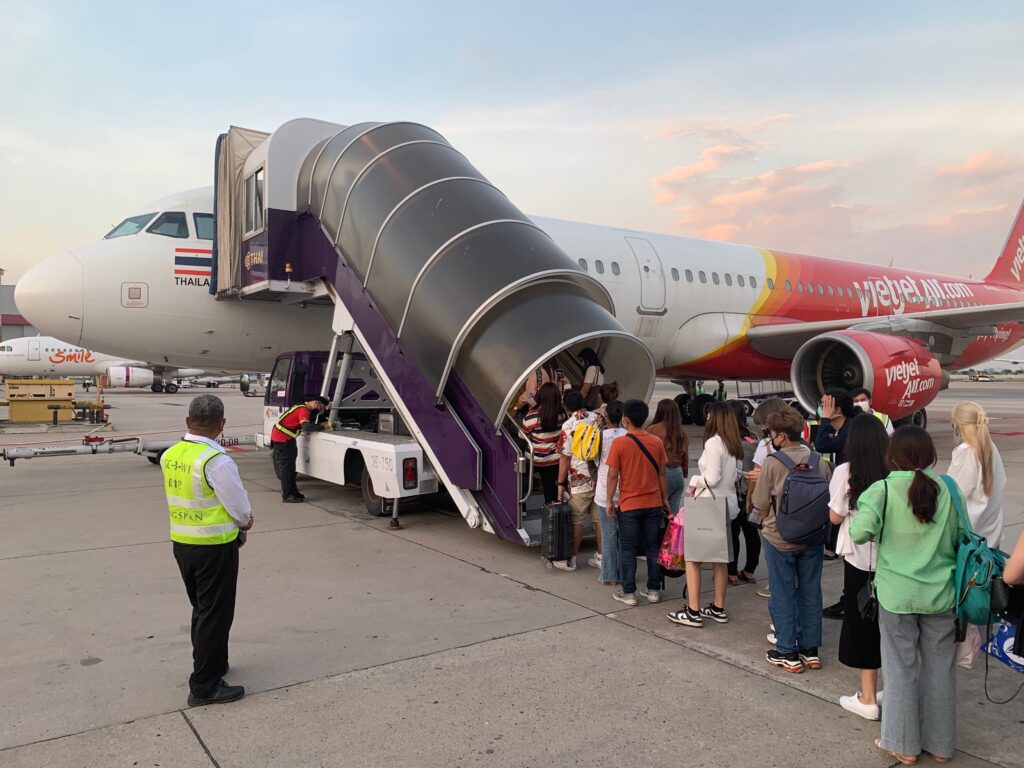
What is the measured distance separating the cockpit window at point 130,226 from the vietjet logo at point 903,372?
11057mm

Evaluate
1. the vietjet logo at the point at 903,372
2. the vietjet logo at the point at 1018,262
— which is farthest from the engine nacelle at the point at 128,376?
the vietjet logo at the point at 1018,262

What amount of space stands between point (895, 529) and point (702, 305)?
11.9 metres

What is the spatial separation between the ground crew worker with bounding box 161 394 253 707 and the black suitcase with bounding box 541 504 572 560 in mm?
2844

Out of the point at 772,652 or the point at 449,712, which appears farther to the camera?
the point at 772,652

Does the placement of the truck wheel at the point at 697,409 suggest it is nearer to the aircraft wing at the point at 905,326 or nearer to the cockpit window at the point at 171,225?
the aircraft wing at the point at 905,326

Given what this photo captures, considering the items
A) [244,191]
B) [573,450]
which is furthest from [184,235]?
[573,450]

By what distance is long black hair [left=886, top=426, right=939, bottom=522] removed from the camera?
3082 millimetres

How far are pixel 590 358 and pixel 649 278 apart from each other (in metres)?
6.42

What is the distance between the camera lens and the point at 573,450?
593 centimetres

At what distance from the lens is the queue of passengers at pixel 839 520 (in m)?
3.15

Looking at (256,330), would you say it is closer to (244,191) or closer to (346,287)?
(244,191)

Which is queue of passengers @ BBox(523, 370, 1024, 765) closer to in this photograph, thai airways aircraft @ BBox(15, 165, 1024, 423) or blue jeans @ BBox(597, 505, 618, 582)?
blue jeans @ BBox(597, 505, 618, 582)

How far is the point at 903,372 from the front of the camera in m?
11.7

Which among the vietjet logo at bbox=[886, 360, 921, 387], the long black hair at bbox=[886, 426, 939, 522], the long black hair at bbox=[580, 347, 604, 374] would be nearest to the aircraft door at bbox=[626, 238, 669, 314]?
the vietjet logo at bbox=[886, 360, 921, 387]
